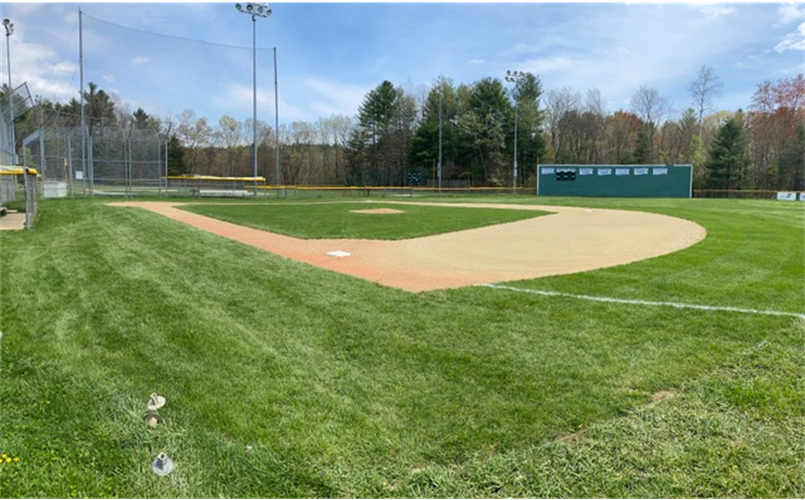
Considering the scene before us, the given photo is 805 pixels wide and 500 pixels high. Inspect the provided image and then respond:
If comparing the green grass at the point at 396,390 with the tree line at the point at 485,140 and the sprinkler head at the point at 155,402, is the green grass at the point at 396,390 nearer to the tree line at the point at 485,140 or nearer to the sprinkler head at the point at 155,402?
the sprinkler head at the point at 155,402

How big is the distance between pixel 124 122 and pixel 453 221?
28.6m

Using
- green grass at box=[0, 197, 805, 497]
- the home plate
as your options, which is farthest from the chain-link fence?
Answer: green grass at box=[0, 197, 805, 497]

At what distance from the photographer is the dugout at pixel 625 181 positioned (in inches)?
1373

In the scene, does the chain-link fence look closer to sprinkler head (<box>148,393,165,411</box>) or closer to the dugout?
sprinkler head (<box>148,393,165,411</box>)

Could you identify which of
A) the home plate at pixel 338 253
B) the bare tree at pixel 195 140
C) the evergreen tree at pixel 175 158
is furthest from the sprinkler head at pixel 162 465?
the bare tree at pixel 195 140

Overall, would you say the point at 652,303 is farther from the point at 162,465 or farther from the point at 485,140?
the point at 485,140

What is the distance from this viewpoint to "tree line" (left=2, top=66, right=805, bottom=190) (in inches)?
1849

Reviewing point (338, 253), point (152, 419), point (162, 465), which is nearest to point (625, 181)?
point (338, 253)

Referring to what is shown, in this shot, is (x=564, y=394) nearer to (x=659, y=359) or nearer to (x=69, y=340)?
(x=659, y=359)

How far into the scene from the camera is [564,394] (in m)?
3.13

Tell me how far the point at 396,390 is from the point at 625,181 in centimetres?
3638

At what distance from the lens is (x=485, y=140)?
51.4 m

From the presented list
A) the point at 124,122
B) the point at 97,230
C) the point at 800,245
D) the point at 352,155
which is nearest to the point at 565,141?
the point at 352,155

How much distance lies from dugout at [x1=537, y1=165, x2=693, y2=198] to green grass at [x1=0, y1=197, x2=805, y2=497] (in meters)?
31.7
